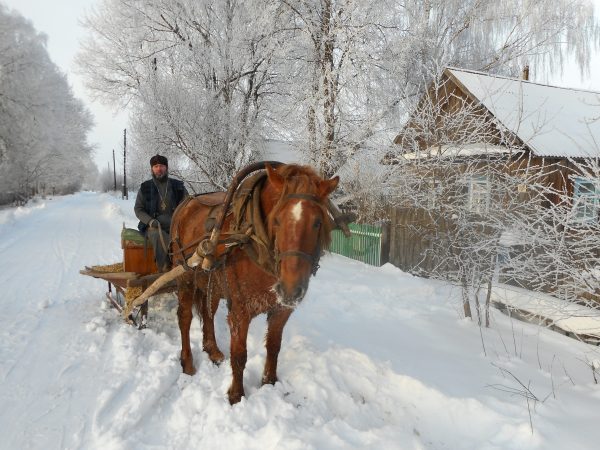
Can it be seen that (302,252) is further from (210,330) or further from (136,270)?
(136,270)

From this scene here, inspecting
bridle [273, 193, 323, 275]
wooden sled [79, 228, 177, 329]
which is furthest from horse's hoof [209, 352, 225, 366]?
bridle [273, 193, 323, 275]

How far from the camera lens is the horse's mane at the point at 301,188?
2516 mm

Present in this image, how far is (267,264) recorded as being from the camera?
268 centimetres

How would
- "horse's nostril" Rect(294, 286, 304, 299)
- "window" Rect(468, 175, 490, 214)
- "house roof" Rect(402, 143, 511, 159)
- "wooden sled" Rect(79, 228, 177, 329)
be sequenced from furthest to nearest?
1. "house roof" Rect(402, 143, 511, 159)
2. "window" Rect(468, 175, 490, 214)
3. "wooden sled" Rect(79, 228, 177, 329)
4. "horse's nostril" Rect(294, 286, 304, 299)

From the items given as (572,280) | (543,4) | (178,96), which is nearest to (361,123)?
(178,96)

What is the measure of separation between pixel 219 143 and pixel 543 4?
1519 cm

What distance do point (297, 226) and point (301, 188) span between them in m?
0.28

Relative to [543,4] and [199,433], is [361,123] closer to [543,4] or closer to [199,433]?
[199,433]

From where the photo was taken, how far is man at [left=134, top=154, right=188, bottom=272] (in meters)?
4.29

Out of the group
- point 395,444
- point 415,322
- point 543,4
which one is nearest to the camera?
point 395,444

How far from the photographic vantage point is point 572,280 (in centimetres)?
369

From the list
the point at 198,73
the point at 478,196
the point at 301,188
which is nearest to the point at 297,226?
the point at 301,188

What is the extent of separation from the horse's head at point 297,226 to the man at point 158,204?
85.2 inches

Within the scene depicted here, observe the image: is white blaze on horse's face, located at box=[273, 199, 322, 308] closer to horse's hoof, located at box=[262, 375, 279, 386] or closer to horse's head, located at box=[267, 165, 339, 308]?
horse's head, located at box=[267, 165, 339, 308]
